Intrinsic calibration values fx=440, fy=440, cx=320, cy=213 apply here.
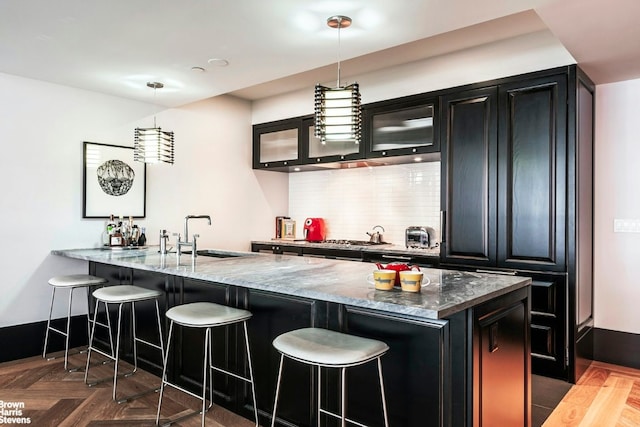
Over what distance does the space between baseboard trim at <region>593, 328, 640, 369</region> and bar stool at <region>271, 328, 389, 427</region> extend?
2.84 metres

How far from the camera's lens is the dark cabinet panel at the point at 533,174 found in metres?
3.32

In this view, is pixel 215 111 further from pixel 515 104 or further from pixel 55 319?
pixel 515 104

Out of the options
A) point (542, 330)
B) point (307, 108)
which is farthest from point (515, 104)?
point (307, 108)

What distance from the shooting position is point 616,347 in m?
3.71

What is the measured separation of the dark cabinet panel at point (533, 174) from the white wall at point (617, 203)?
2.49 ft

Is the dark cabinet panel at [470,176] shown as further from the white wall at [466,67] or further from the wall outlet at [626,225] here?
the wall outlet at [626,225]

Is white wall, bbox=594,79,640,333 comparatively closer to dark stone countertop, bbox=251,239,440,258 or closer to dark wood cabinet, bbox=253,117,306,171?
dark stone countertop, bbox=251,239,440,258

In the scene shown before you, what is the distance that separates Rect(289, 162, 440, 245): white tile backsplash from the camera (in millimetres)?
4672

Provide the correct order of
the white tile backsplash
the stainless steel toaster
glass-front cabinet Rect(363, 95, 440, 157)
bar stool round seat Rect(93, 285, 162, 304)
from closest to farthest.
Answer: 1. bar stool round seat Rect(93, 285, 162, 304)
2. glass-front cabinet Rect(363, 95, 440, 157)
3. the stainless steel toaster
4. the white tile backsplash

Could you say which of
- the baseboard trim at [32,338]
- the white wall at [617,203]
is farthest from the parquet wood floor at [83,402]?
the white wall at [617,203]

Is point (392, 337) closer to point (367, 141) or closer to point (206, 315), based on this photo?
point (206, 315)

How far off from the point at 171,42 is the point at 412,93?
7.36 ft

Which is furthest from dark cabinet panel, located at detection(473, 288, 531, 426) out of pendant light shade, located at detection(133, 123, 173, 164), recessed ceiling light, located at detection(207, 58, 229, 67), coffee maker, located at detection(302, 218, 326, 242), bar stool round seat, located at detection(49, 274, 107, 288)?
coffee maker, located at detection(302, 218, 326, 242)

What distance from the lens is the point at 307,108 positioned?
5160 millimetres
